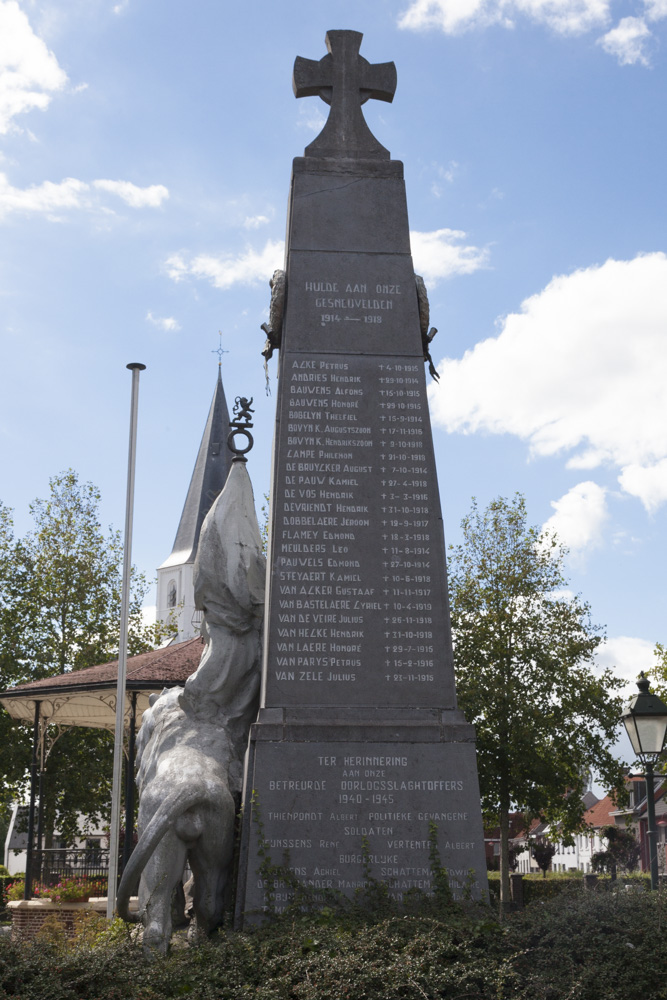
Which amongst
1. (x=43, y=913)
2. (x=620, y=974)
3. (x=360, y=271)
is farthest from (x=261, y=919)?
(x=43, y=913)

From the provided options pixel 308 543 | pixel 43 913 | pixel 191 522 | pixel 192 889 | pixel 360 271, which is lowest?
pixel 43 913

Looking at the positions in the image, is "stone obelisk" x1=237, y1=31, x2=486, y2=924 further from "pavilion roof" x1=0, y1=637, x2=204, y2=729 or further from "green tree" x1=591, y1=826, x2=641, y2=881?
"green tree" x1=591, y1=826, x2=641, y2=881

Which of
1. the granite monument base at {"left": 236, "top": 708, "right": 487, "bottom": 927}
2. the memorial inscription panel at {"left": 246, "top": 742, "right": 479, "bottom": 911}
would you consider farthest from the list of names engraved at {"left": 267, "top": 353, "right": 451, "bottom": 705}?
the memorial inscription panel at {"left": 246, "top": 742, "right": 479, "bottom": 911}

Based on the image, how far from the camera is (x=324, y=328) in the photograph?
8.98m

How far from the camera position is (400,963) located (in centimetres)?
523

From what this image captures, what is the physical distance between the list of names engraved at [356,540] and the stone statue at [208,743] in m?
0.67

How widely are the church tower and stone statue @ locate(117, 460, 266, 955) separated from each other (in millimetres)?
65876

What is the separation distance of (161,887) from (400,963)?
2305 millimetres

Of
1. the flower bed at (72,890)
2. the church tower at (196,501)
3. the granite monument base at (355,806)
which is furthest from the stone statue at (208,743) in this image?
the church tower at (196,501)

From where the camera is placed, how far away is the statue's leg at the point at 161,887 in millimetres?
6801

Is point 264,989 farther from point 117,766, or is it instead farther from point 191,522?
point 191,522

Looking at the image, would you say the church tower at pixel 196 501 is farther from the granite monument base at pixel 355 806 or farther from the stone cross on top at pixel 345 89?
the granite monument base at pixel 355 806

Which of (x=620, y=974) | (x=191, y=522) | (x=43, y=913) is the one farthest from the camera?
(x=191, y=522)

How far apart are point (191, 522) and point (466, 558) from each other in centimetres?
6050
